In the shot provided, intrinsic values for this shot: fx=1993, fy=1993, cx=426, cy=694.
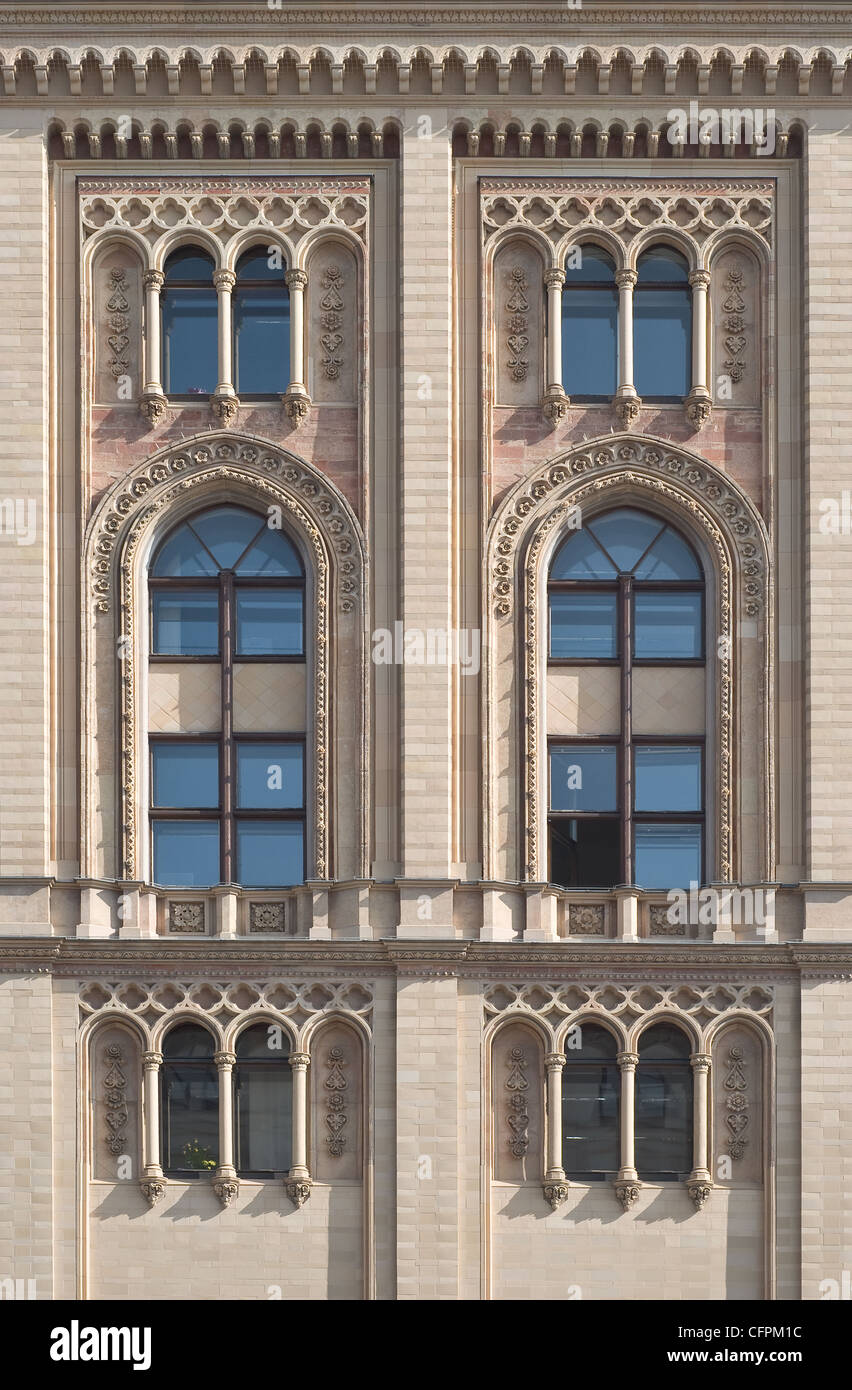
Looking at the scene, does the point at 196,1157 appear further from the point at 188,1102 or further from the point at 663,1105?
the point at 663,1105

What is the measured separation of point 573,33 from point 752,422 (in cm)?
540

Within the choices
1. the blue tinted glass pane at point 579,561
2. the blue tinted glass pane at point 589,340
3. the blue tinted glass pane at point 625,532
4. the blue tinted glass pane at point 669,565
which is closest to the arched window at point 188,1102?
the blue tinted glass pane at point 579,561

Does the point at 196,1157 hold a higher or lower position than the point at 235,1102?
lower

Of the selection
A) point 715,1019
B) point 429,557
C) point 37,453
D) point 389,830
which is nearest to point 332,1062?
point 389,830

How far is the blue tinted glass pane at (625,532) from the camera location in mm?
25438

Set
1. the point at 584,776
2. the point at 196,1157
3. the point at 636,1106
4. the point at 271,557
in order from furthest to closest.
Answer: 1. the point at 271,557
2. the point at 584,776
3. the point at 636,1106
4. the point at 196,1157

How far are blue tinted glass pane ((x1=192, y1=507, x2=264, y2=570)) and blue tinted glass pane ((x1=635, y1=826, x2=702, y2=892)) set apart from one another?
20.3 feet

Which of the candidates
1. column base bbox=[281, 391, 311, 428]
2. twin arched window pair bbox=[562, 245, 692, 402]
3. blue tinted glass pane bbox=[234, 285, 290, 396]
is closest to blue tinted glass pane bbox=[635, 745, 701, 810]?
twin arched window pair bbox=[562, 245, 692, 402]

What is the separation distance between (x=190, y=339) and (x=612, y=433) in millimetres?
5548

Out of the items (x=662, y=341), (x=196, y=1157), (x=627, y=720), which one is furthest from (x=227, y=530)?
(x=196, y=1157)

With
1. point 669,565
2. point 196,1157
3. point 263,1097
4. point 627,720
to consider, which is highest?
point 669,565

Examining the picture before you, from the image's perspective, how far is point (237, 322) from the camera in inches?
1009

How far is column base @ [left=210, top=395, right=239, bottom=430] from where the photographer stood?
25109mm

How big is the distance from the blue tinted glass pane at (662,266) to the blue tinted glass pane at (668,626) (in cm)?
409
